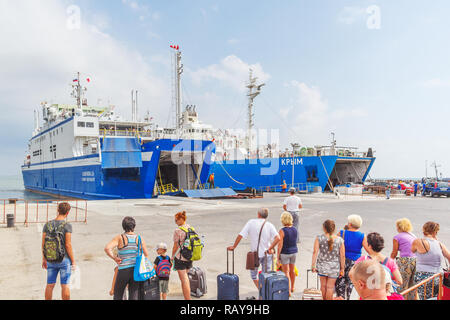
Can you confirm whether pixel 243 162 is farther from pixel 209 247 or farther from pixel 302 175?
pixel 209 247

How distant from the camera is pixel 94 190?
2528 cm

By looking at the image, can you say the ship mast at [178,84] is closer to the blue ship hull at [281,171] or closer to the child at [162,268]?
the blue ship hull at [281,171]

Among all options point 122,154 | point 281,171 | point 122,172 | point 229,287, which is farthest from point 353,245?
point 281,171

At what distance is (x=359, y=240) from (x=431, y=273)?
0.89 metres

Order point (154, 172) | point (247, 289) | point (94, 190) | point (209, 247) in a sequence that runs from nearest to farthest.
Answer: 1. point (247, 289)
2. point (209, 247)
3. point (154, 172)
4. point (94, 190)

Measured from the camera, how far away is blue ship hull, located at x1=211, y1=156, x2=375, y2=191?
28.1 metres

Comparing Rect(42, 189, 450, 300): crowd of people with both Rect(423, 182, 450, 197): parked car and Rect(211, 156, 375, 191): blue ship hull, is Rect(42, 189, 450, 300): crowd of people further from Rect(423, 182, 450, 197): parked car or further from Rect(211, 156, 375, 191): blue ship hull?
Rect(423, 182, 450, 197): parked car

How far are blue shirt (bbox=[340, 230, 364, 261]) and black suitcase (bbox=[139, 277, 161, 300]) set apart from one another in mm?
2551

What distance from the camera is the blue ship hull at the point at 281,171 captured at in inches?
1105

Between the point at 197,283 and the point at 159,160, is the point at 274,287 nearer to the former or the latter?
the point at 197,283

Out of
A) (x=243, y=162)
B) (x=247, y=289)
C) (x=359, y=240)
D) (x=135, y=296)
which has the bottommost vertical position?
(x=247, y=289)
